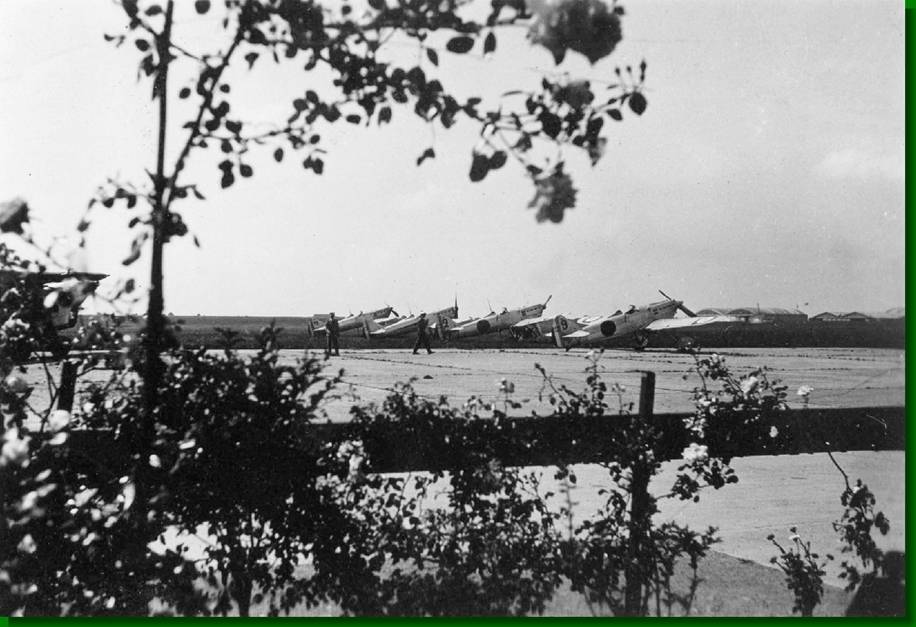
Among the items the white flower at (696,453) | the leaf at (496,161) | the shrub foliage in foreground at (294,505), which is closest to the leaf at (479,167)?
the leaf at (496,161)

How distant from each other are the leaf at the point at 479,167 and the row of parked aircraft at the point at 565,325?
Result: 20.3 meters

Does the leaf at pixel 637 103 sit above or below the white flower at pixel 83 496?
above

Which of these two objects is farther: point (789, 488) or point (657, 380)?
point (657, 380)

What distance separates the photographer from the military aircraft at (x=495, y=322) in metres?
37.5

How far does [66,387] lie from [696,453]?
2.63 m

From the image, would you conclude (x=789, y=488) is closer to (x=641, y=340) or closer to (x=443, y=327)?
(x=641, y=340)

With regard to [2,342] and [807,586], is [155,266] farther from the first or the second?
Result: [807,586]

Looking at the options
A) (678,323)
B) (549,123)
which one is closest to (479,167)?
(549,123)

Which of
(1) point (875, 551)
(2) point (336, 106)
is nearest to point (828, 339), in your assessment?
(1) point (875, 551)

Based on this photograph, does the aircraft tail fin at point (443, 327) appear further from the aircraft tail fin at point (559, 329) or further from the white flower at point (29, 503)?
the white flower at point (29, 503)

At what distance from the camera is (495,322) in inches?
1478

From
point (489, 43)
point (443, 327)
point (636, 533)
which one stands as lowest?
point (636, 533)

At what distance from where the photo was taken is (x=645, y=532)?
10.3ft

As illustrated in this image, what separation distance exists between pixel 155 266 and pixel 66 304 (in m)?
0.41
